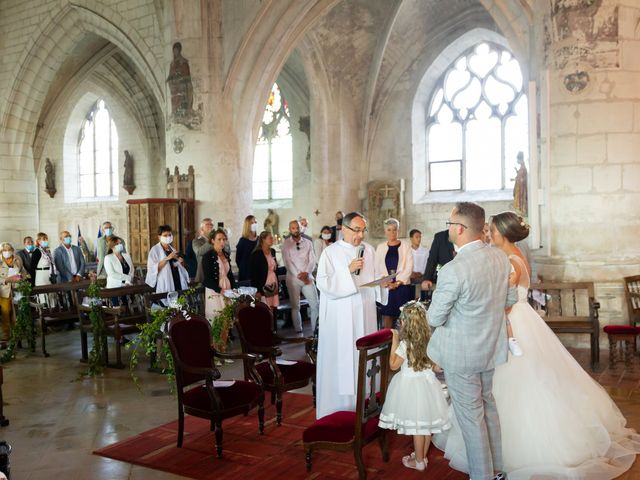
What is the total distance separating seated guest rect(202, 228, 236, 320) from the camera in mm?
7094

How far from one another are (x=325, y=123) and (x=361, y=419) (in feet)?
40.9

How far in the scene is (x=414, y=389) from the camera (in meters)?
3.90

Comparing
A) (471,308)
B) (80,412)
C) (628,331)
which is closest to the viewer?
(471,308)

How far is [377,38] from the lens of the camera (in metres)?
15.2

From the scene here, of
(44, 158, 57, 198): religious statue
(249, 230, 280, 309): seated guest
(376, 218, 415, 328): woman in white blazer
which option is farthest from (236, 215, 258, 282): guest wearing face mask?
(44, 158, 57, 198): religious statue

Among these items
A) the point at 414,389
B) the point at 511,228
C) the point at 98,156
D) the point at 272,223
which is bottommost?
the point at 414,389

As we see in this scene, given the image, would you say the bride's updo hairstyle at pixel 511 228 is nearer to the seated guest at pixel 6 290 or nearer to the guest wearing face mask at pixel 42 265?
the seated guest at pixel 6 290

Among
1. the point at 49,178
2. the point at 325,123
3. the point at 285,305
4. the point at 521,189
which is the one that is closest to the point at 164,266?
the point at 285,305

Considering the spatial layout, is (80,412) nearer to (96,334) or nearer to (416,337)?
(96,334)

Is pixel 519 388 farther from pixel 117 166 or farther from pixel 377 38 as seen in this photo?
pixel 117 166

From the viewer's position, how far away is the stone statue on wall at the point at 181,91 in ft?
41.3

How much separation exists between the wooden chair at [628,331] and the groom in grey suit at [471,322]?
3.71m

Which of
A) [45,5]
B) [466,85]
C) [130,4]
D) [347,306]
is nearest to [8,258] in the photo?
[347,306]

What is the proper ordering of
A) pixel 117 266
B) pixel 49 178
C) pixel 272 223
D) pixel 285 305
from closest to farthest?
1. pixel 117 266
2. pixel 285 305
3. pixel 272 223
4. pixel 49 178
